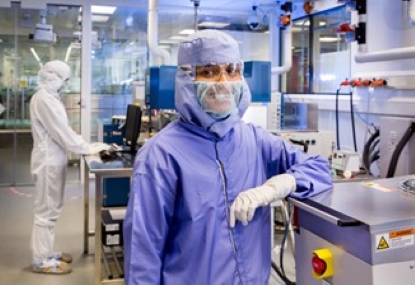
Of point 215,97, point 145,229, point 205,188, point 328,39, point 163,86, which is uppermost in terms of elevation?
point 328,39

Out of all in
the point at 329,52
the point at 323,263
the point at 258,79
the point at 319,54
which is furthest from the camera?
the point at 319,54

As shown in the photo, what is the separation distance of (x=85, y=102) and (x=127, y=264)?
16.6 ft


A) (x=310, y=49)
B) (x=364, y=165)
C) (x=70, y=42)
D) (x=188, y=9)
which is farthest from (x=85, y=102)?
(x=364, y=165)

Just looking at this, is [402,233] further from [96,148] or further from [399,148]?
[96,148]

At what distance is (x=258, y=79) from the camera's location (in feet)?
12.1

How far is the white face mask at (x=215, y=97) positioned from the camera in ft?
4.43

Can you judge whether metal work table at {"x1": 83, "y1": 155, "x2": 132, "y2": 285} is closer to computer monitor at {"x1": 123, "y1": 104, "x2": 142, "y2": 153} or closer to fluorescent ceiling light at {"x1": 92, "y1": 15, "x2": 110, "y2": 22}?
computer monitor at {"x1": 123, "y1": 104, "x2": 142, "y2": 153}

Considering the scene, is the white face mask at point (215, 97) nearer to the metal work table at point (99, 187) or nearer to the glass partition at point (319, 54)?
the metal work table at point (99, 187)

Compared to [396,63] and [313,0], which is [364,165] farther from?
[313,0]

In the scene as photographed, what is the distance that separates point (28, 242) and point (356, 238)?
331 centimetres

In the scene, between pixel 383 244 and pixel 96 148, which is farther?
pixel 96 148

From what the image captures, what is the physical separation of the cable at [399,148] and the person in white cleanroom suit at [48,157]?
200cm

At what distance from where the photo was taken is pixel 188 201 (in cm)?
128

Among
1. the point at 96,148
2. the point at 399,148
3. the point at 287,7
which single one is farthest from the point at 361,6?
the point at 96,148
